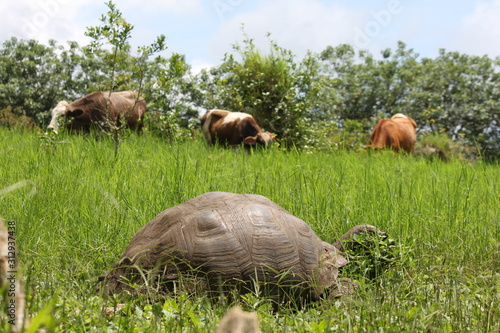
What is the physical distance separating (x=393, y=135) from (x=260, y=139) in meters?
5.33

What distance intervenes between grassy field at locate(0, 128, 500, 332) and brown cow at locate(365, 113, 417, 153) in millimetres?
6639

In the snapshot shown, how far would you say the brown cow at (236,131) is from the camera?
948 cm

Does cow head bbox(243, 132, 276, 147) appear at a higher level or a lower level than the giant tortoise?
higher

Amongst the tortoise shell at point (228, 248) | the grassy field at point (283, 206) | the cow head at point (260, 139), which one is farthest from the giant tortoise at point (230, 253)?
the cow head at point (260, 139)

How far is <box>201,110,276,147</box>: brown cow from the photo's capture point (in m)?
9.48

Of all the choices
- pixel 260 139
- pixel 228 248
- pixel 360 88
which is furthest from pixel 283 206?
pixel 360 88

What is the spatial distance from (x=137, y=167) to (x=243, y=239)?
130 inches

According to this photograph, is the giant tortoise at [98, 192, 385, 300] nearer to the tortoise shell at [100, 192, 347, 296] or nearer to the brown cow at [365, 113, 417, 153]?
the tortoise shell at [100, 192, 347, 296]

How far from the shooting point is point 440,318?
8.04 feet

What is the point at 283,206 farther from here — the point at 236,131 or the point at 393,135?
the point at 393,135

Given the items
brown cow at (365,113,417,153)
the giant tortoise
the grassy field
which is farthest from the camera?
brown cow at (365,113,417,153)

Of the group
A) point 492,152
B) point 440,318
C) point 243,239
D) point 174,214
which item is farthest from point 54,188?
point 492,152

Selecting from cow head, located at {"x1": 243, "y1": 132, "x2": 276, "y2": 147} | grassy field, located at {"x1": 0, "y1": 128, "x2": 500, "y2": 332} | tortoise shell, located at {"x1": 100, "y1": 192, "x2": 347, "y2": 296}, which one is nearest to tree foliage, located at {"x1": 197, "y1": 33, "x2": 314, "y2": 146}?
cow head, located at {"x1": 243, "y1": 132, "x2": 276, "y2": 147}

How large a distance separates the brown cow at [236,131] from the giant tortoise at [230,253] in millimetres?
6014
